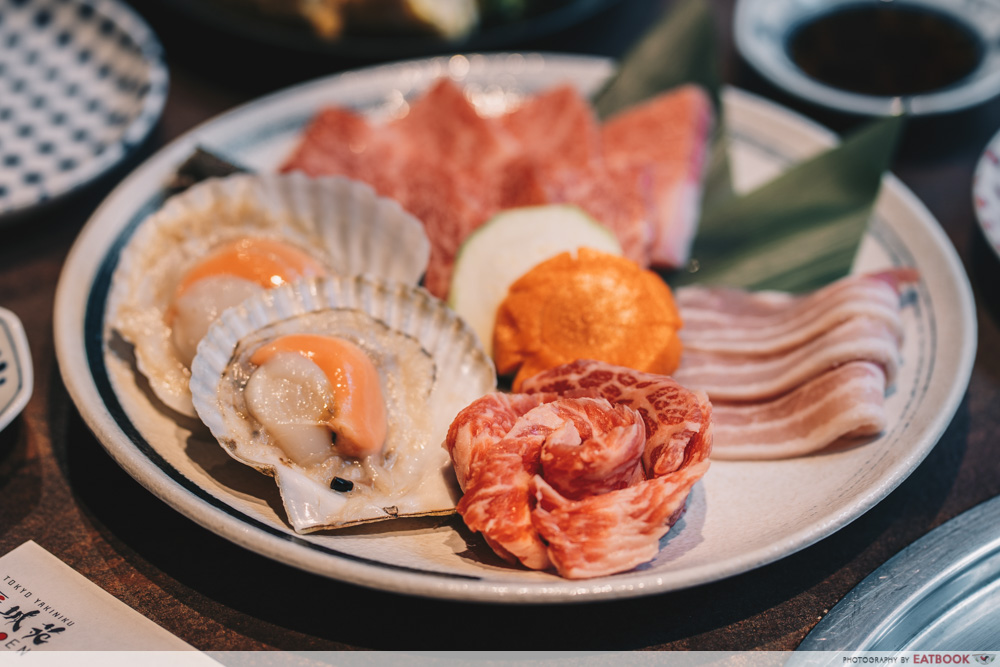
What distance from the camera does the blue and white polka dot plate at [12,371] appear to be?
1.91m

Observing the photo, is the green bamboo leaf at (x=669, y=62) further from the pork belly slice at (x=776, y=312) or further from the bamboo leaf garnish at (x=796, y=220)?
the pork belly slice at (x=776, y=312)

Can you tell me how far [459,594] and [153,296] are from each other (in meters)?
1.38

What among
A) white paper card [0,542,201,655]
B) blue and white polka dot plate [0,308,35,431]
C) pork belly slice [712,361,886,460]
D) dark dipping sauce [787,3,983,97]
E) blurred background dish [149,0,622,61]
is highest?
blurred background dish [149,0,622,61]

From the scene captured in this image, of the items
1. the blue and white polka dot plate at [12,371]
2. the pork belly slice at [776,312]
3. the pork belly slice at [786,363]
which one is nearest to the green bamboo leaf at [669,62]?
the pork belly slice at [776,312]

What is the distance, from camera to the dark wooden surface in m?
1.66

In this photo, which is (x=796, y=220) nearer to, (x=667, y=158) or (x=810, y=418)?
(x=667, y=158)

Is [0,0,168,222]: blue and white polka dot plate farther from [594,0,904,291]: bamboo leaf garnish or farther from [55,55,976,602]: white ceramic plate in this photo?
[594,0,904,291]: bamboo leaf garnish

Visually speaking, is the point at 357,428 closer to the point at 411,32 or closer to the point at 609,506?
the point at 609,506

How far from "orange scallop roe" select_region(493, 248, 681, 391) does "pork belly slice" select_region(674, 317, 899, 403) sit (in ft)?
0.39

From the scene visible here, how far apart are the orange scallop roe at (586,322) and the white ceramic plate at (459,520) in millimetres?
399

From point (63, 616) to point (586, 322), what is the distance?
1489 mm

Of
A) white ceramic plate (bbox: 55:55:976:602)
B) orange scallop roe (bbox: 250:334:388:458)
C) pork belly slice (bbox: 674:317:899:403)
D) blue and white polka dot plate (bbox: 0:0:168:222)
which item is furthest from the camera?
blue and white polka dot plate (bbox: 0:0:168:222)

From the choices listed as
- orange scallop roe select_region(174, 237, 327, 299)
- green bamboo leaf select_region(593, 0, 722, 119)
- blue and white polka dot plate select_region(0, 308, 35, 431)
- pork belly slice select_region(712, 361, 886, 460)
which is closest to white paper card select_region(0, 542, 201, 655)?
blue and white polka dot plate select_region(0, 308, 35, 431)

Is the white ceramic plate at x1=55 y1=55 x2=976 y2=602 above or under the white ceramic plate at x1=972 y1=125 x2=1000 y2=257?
under
